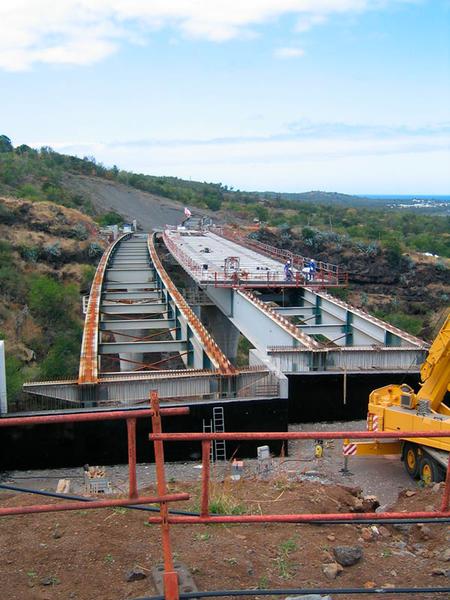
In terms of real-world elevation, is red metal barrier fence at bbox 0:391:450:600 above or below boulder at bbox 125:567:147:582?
above

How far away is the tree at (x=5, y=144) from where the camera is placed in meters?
99.6

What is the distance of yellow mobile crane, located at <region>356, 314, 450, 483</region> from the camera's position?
39.5ft

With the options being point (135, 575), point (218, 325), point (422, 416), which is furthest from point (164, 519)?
point (218, 325)

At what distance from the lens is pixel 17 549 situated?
608cm

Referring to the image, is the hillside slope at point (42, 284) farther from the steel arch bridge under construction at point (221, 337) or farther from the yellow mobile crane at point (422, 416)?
the yellow mobile crane at point (422, 416)

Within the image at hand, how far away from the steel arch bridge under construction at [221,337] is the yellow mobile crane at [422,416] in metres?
2.78

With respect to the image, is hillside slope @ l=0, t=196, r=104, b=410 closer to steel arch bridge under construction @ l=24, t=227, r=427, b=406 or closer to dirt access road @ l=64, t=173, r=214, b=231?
steel arch bridge under construction @ l=24, t=227, r=427, b=406

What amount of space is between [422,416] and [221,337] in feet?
71.7

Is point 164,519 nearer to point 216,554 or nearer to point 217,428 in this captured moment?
point 216,554

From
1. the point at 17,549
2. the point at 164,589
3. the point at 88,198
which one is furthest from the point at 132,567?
the point at 88,198

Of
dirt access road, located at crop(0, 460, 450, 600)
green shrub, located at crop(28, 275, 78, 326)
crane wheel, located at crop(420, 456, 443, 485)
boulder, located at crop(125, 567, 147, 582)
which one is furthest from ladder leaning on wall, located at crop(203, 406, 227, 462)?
green shrub, located at crop(28, 275, 78, 326)

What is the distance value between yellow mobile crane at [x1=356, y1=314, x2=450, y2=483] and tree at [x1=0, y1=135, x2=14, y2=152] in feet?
313

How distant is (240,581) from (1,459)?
31.6 feet

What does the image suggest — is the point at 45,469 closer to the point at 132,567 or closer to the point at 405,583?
the point at 132,567
